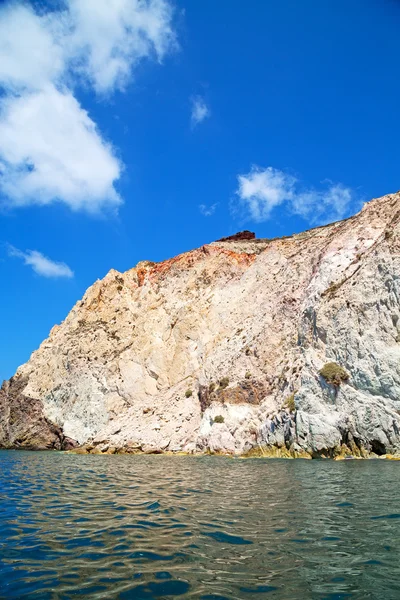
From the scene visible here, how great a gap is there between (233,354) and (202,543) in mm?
41798

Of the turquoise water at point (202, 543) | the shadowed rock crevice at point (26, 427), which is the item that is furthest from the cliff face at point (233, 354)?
the turquoise water at point (202, 543)

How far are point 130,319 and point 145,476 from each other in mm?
46905

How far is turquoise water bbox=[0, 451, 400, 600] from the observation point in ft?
20.1

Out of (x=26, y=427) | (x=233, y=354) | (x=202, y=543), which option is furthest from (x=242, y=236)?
(x=202, y=543)

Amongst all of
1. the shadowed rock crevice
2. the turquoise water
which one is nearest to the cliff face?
the shadowed rock crevice

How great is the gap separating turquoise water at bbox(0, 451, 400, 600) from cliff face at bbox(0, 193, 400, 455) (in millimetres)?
19449

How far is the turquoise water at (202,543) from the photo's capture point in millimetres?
6133

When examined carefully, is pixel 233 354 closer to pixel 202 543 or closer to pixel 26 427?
pixel 26 427

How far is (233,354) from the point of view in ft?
164

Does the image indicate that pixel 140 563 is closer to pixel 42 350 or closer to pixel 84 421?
pixel 84 421

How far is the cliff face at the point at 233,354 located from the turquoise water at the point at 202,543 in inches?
766

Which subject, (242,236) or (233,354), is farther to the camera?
(242,236)

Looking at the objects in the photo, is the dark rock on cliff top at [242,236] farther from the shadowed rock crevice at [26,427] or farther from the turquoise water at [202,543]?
the turquoise water at [202,543]

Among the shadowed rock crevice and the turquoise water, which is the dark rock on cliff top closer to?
the shadowed rock crevice
